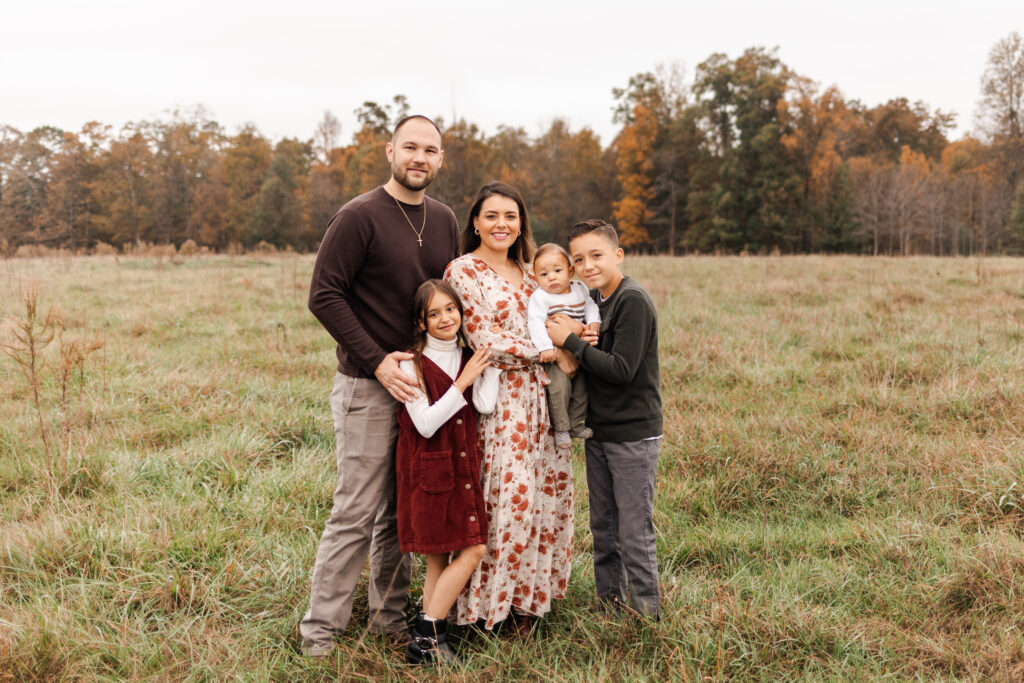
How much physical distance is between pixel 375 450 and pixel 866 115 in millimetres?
58152

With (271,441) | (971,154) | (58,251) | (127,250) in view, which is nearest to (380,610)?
(271,441)

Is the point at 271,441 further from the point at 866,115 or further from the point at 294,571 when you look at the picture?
the point at 866,115

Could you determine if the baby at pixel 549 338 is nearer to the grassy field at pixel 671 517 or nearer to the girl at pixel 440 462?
the girl at pixel 440 462

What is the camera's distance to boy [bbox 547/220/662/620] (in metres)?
2.97

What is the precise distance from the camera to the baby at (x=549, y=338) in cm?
302

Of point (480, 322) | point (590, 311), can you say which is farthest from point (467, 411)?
point (590, 311)

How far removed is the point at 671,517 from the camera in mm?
4285

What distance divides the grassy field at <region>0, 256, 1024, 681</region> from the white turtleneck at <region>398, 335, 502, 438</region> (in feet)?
3.30

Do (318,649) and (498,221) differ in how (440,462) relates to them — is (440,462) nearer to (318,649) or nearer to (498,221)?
(318,649)

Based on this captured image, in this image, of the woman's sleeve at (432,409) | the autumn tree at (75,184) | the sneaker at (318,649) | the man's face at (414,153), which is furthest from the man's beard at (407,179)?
the autumn tree at (75,184)

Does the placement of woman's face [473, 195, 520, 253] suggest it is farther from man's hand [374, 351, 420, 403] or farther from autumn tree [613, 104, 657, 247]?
autumn tree [613, 104, 657, 247]

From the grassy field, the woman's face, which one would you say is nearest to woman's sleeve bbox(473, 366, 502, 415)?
the woman's face

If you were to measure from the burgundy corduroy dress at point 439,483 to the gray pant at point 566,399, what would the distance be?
40 centimetres

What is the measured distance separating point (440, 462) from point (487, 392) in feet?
1.25
